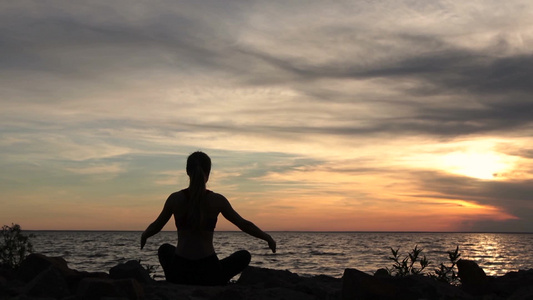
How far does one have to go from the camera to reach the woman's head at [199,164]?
6.72 m

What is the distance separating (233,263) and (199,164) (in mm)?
1550

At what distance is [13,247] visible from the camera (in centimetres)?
1118

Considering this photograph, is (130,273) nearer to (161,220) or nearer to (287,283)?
(161,220)

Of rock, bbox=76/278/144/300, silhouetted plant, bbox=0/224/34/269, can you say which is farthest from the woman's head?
silhouetted plant, bbox=0/224/34/269

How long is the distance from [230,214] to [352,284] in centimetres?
177

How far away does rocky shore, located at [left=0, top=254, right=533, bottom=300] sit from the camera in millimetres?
5746

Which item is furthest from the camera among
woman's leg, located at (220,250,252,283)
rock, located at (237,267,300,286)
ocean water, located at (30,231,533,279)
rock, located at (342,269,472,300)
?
ocean water, located at (30,231,533,279)

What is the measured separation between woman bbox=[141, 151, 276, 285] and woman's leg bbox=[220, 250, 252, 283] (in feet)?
0.57

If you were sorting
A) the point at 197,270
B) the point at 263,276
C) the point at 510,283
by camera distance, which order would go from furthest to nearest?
the point at 263,276
the point at 510,283
the point at 197,270

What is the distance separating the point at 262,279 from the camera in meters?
7.77

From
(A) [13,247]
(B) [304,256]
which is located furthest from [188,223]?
(B) [304,256]

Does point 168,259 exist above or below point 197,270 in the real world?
above

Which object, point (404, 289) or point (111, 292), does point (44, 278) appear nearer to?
point (111, 292)

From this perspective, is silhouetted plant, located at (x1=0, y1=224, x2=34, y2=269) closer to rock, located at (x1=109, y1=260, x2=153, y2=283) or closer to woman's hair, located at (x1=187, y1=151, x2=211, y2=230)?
rock, located at (x1=109, y1=260, x2=153, y2=283)
